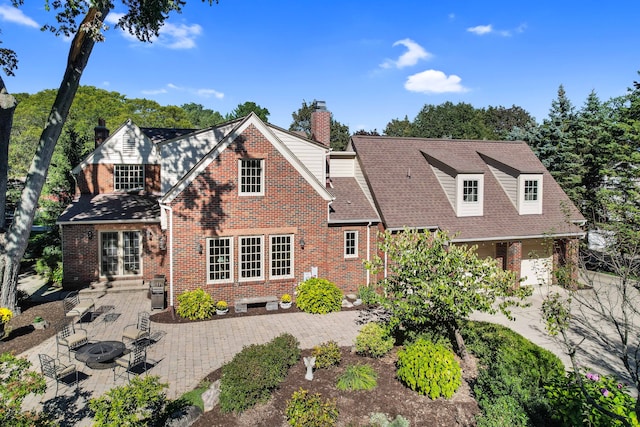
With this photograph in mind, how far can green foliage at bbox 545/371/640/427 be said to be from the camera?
7.59 meters

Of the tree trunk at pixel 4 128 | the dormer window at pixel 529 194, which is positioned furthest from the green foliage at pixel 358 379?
the dormer window at pixel 529 194

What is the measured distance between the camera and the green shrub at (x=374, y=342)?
11516mm

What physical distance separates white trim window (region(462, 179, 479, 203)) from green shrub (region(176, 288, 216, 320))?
13113mm

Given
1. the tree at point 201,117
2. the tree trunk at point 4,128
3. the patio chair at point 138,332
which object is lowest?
the patio chair at point 138,332

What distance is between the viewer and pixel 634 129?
68.8 ft

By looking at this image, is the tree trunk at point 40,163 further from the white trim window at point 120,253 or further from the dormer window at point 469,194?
the dormer window at point 469,194

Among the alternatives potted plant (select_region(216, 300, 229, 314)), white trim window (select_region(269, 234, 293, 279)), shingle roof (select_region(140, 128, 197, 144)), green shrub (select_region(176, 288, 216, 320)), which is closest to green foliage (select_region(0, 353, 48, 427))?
green shrub (select_region(176, 288, 216, 320))

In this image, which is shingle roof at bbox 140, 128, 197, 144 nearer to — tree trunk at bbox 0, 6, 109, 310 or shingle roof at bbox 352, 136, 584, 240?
tree trunk at bbox 0, 6, 109, 310

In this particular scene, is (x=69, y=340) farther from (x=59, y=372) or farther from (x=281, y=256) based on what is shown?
(x=281, y=256)

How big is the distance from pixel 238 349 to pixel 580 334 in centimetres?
1213

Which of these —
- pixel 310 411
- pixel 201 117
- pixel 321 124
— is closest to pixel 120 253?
pixel 321 124

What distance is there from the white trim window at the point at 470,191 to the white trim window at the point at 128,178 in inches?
→ 669

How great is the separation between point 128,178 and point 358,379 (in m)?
17.4

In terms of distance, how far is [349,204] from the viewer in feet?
64.3
